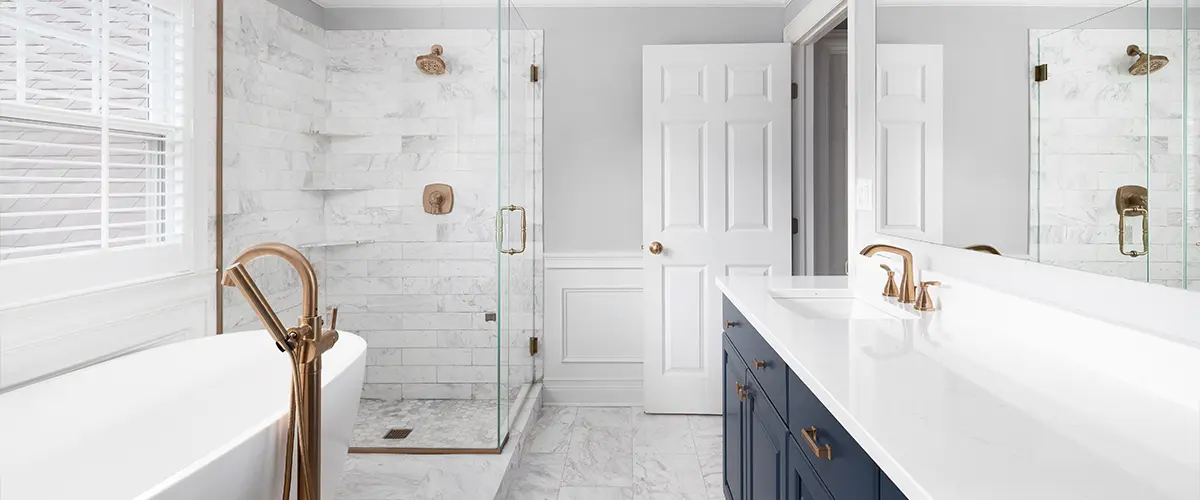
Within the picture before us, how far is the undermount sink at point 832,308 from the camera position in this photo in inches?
82.1

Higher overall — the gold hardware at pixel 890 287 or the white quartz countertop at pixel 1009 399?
the gold hardware at pixel 890 287

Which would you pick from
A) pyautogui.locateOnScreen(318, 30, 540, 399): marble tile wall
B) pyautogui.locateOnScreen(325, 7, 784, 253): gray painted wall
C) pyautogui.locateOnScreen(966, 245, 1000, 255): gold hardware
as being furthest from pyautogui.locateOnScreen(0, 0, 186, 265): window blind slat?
pyautogui.locateOnScreen(966, 245, 1000, 255): gold hardware

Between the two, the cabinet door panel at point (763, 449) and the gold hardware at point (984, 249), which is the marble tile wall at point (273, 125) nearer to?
the cabinet door panel at point (763, 449)

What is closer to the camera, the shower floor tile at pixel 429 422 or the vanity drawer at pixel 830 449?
the vanity drawer at pixel 830 449

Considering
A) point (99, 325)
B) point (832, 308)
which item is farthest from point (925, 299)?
point (99, 325)

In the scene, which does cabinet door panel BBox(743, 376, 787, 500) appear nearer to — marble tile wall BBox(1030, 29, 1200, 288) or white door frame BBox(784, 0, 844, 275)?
marble tile wall BBox(1030, 29, 1200, 288)

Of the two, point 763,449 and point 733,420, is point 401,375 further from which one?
point 763,449

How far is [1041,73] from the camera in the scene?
144 centimetres

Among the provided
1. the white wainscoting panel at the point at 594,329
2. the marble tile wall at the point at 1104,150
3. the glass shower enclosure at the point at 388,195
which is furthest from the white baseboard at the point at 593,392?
the marble tile wall at the point at 1104,150

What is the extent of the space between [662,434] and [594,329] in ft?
2.32

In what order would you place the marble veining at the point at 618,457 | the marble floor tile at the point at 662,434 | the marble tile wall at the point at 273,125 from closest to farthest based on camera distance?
1. the marble tile wall at the point at 273,125
2. the marble veining at the point at 618,457
3. the marble floor tile at the point at 662,434

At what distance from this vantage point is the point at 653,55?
11.2 ft

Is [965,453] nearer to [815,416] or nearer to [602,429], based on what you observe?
[815,416]

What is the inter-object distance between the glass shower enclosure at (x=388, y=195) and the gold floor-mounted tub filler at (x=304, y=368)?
105 cm
